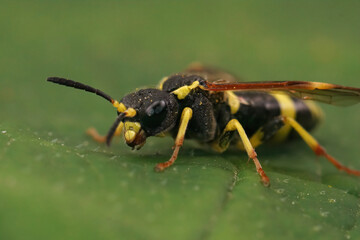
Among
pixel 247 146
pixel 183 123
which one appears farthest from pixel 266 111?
pixel 183 123

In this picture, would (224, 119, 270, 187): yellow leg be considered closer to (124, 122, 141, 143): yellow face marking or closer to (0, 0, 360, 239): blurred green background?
(0, 0, 360, 239): blurred green background

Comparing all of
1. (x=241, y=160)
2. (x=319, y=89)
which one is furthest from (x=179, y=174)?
(x=319, y=89)

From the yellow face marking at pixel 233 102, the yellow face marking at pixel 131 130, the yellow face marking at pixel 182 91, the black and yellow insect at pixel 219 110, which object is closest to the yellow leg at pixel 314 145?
the black and yellow insect at pixel 219 110

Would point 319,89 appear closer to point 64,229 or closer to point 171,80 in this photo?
point 171,80

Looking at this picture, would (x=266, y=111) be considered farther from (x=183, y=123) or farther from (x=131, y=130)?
(x=131, y=130)

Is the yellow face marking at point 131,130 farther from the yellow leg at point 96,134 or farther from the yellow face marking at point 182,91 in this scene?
the yellow leg at point 96,134

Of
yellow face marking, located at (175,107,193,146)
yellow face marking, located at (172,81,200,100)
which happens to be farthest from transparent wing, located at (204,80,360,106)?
yellow face marking, located at (175,107,193,146)
